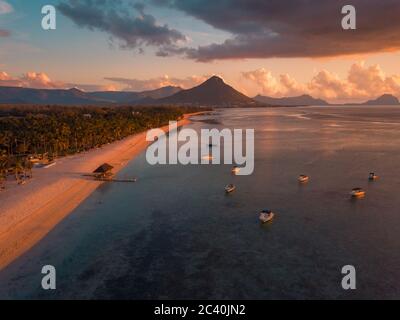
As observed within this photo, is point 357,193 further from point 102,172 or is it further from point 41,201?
point 41,201

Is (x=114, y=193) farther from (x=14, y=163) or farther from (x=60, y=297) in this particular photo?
(x=60, y=297)

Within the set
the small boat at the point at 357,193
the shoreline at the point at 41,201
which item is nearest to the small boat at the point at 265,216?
the small boat at the point at 357,193

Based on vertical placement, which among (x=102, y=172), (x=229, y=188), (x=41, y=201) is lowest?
(x=41, y=201)

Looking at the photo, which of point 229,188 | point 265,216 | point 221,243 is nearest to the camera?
point 221,243

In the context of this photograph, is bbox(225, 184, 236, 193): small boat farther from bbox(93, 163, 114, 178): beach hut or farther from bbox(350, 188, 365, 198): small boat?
bbox(93, 163, 114, 178): beach hut

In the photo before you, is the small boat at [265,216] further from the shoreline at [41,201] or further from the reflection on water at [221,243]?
the shoreline at [41,201]

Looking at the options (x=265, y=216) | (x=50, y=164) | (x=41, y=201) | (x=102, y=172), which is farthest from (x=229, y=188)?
(x=50, y=164)
